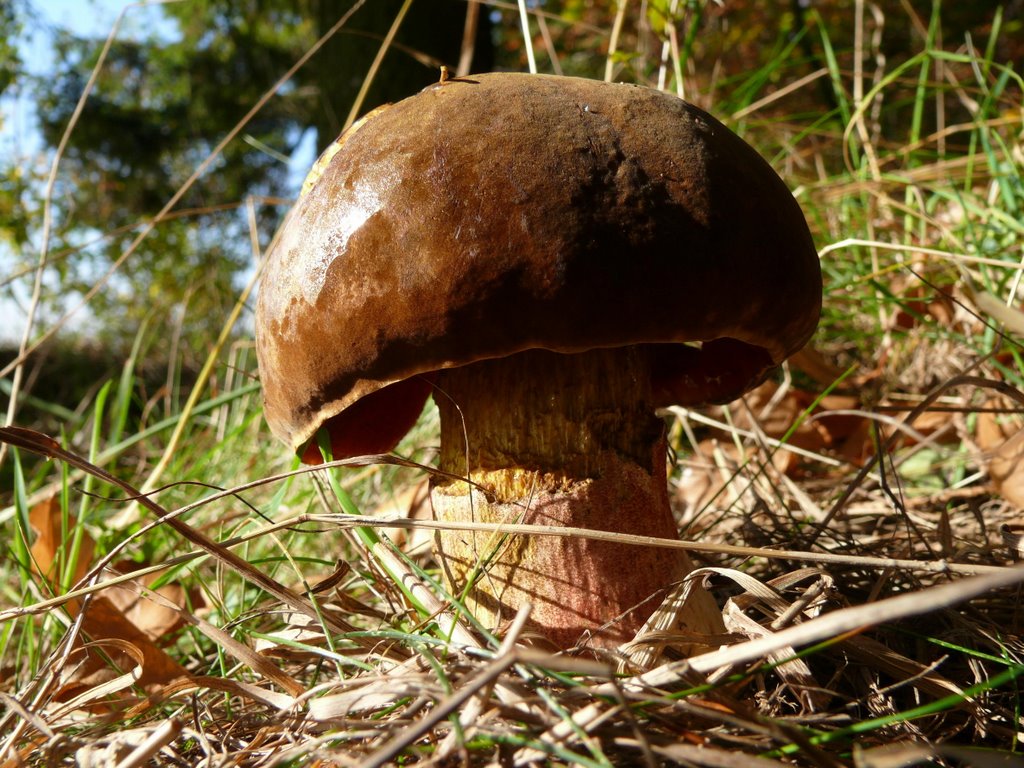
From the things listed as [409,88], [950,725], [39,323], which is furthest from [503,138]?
[39,323]

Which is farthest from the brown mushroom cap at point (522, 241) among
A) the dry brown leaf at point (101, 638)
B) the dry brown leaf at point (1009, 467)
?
the dry brown leaf at point (1009, 467)

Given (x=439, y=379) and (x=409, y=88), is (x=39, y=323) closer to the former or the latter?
(x=409, y=88)

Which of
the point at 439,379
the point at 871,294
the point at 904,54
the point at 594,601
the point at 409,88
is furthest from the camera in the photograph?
the point at 904,54

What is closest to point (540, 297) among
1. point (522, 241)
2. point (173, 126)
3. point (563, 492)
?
point (522, 241)

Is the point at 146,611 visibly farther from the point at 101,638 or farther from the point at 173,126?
the point at 173,126

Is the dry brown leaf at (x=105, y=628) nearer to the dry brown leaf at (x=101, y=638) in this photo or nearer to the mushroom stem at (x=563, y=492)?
the dry brown leaf at (x=101, y=638)

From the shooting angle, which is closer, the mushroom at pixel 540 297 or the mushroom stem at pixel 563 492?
the mushroom at pixel 540 297

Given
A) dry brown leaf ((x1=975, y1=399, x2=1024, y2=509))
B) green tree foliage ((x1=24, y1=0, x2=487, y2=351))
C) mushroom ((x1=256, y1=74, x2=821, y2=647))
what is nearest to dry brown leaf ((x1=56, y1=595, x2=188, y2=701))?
mushroom ((x1=256, y1=74, x2=821, y2=647))
